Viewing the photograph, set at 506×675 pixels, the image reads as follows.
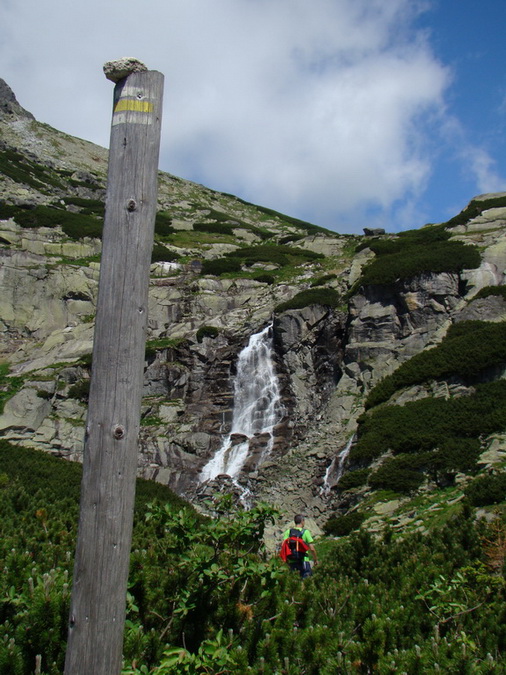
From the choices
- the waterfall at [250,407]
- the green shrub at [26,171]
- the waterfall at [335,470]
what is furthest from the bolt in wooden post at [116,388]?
the green shrub at [26,171]

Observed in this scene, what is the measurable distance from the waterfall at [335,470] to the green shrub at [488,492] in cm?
872

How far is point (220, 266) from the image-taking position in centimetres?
4278

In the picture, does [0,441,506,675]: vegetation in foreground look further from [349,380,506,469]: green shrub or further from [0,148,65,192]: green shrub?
[0,148,65,192]: green shrub

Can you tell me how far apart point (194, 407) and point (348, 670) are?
2569cm

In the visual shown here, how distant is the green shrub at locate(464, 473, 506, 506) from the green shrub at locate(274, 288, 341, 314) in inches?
797

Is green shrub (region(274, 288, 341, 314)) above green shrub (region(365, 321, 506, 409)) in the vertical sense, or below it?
above

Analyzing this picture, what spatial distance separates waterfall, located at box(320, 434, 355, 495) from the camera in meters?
21.6

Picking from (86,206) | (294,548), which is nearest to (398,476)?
(294,548)

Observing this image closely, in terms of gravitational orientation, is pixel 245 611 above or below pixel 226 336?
below

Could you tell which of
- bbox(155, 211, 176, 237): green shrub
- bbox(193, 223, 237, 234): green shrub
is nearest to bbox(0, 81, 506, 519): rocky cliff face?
bbox(155, 211, 176, 237): green shrub

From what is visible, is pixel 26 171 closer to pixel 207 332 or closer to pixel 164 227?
pixel 164 227

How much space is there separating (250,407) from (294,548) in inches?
776

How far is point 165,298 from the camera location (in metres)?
38.1

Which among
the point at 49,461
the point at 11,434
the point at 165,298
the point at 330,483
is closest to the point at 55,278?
the point at 165,298
